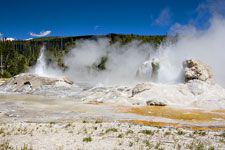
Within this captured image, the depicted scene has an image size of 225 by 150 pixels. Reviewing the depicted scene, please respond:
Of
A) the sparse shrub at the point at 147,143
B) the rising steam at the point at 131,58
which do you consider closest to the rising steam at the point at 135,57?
the rising steam at the point at 131,58

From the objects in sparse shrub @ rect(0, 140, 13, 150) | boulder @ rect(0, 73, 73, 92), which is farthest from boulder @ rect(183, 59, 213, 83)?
sparse shrub @ rect(0, 140, 13, 150)

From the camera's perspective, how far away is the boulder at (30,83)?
2881 centimetres

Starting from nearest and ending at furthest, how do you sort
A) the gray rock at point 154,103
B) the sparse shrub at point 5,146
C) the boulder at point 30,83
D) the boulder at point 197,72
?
the sparse shrub at point 5,146 < the gray rock at point 154,103 < the boulder at point 197,72 < the boulder at point 30,83

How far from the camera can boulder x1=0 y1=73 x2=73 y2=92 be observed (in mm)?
28812

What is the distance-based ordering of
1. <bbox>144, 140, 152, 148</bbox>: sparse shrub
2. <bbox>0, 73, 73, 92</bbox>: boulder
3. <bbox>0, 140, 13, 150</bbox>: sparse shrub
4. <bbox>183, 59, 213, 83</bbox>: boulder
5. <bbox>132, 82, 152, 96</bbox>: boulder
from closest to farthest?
<bbox>0, 140, 13, 150</bbox>: sparse shrub < <bbox>144, 140, 152, 148</bbox>: sparse shrub < <bbox>132, 82, 152, 96</bbox>: boulder < <bbox>183, 59, 213, 83</bbox>: boulder < <bbox>0, 73, 73, 92</bbox>: boulder

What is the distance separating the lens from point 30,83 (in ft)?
96.9

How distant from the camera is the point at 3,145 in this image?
19.2ft

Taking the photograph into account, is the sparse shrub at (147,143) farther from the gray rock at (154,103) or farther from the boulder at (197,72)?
the boulder at (197,72)

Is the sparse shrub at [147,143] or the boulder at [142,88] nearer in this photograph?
the sparse shrub at [147,143]

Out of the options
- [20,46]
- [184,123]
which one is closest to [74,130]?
[184,123]

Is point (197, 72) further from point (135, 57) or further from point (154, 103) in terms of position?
point (135, 57)

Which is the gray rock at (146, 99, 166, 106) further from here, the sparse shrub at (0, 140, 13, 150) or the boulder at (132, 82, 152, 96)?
the sparse shrub at (0, 140, 13, 150)

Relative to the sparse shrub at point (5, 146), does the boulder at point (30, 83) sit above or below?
above

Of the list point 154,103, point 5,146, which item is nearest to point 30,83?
point 154,103
